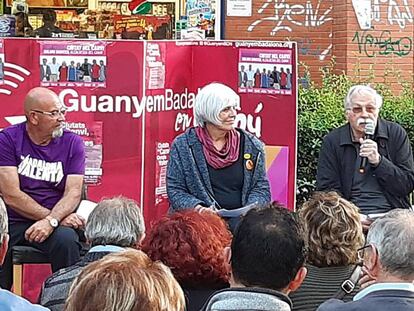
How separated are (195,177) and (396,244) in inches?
98.1

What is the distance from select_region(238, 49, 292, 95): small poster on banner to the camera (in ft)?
20.4

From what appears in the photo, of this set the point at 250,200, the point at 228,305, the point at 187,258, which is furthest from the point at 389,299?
the point at 250,200

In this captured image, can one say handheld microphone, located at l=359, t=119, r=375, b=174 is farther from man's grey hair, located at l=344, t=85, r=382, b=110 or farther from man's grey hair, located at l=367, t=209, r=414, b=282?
man's grey hair, located at l=367, t=209, r=414, b=282

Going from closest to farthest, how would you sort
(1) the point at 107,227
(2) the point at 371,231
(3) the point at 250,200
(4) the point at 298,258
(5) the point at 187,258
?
1. (4) the point at 298,258
2. (2) the point at 371,231
3. (5) the point at 187,258
4. (1) the point at 107,227
5. (3) the point at 250,200

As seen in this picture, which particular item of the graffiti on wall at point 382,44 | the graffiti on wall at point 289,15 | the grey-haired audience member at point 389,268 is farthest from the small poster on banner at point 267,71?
the graffiti on wall at point 382,44

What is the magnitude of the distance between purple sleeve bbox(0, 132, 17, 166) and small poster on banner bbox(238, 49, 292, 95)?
1.90 meters

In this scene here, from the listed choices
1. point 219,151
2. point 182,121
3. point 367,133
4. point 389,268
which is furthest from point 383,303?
point 182,121

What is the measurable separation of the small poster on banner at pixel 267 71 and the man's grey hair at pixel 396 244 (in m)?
3.20

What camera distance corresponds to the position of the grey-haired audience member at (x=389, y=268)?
283 centimetres

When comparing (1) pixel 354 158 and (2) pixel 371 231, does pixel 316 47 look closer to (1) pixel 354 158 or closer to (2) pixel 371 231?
(1) pixel 354 158

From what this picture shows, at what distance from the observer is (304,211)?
3.83m

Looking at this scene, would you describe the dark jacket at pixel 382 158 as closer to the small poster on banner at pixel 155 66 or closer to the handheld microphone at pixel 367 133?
the handheld microphone at pixel 367 133

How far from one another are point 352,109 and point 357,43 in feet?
14.0

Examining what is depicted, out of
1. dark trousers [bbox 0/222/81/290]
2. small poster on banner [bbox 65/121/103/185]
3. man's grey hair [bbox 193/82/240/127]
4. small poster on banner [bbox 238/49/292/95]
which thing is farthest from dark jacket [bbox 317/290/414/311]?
small poster on banner [bbox 238/49/292/95]
